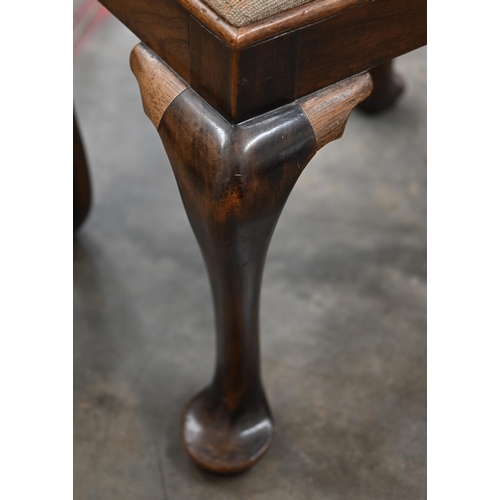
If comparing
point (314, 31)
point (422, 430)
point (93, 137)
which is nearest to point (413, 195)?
point (422, 430)

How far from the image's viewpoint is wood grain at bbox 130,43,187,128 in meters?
0.56

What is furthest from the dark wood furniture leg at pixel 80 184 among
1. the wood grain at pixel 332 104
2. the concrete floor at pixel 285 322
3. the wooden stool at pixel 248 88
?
the wood grain at pixel 332 104

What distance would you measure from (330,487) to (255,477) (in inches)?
3.1

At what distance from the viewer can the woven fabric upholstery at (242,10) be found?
47 centimetres

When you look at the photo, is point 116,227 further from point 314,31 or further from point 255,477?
point 314,31

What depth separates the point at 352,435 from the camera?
0.83m

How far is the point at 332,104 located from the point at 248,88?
9 centimetres

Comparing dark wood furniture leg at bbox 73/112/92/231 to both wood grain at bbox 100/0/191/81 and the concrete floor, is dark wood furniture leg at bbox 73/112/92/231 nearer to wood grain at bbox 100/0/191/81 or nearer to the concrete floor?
the concrete floor

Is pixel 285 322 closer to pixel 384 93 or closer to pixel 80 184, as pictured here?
pixel 80 184

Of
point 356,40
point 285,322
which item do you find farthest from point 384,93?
point 356,40

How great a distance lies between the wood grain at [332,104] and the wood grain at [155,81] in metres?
0.10

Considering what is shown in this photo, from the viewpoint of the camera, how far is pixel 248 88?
49cm

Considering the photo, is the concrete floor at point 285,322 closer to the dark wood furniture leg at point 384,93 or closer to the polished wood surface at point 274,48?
the dark wood furniture leg at point 384,93

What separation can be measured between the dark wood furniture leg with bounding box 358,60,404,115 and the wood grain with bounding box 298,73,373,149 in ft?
2.00
